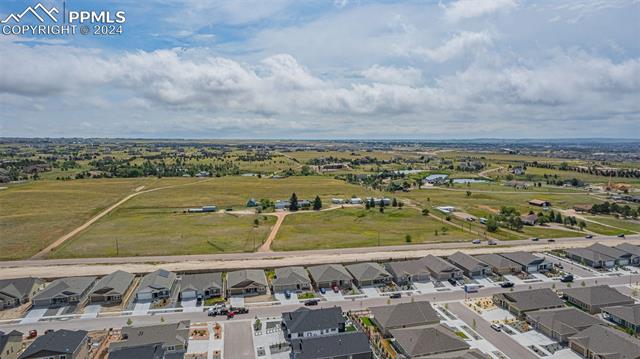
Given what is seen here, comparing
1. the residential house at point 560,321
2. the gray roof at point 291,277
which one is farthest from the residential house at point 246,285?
the residential house at point 560,321

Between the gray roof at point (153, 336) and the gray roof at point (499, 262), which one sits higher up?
the gray roof at point (499, 262)

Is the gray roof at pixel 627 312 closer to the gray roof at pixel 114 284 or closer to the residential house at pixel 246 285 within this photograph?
the residential house at pixel 246 285

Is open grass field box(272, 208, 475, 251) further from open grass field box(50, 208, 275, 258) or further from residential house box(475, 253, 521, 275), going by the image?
residential house box(475, 253, 521, 275)

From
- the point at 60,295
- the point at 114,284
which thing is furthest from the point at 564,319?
the point at 60,295

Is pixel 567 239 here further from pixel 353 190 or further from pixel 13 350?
pixel 13 350

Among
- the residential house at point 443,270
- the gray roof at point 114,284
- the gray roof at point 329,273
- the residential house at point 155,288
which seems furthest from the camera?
the residential house at point 443,270

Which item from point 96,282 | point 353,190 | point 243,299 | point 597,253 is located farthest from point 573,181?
point 96,282
